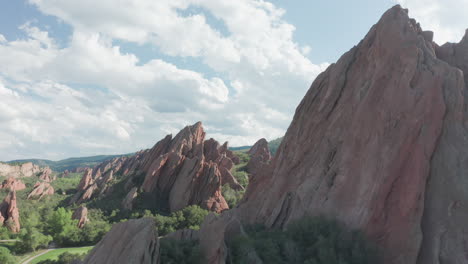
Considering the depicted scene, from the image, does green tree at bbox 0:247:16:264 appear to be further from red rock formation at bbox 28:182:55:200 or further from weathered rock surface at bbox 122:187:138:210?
red rock formation at bbox 28:182:55:200

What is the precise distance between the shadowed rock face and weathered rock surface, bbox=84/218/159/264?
10.7ft

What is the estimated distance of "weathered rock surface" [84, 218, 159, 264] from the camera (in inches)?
533

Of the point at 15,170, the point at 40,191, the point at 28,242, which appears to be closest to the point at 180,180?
the point at 28,242

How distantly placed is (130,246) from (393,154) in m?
16.3

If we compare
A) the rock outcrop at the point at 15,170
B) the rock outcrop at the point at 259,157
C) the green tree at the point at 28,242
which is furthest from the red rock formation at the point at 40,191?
the rock outcrop at the point at 15,170

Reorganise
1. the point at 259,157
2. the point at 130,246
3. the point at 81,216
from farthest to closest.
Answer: the point at 259,157 < the point at 81,216 < the point at 130,246

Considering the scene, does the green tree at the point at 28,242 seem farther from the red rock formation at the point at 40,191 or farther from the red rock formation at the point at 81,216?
the red rock formation at the point at 40,191

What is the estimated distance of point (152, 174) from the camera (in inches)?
2494

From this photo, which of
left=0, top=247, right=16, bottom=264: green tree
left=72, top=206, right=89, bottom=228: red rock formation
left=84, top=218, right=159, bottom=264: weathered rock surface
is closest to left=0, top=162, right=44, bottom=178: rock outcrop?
left=72, top=206, right=89, bottom=228: red rock formation

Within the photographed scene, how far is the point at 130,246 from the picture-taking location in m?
14.0

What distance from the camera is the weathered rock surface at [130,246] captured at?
13.5 meters

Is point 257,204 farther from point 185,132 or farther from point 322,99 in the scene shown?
point 185,132

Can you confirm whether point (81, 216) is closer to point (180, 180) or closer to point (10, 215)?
point (10, 215)

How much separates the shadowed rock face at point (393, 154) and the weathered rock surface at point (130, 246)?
128 inches
